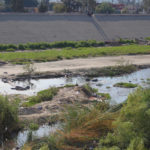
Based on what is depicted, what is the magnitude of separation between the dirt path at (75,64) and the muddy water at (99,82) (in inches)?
96.4

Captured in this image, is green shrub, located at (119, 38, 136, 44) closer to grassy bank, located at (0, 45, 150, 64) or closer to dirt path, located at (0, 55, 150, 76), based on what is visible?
grassy bank, located at (0, 45, 150, 64)

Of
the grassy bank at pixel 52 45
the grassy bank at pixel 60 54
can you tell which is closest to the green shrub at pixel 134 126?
the grassy bank at pixel 60 54

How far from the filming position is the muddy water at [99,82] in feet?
59.3

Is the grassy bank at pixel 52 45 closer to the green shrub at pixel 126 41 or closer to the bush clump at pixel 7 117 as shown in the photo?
the green shrub at pixel 126 41

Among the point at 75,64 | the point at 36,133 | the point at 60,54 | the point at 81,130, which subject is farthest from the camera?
the point at 60,54

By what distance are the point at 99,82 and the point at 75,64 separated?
238 inches

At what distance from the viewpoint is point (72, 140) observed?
954 cm

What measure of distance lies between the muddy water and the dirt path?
8.03ft

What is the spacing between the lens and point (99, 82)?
20.8 metres

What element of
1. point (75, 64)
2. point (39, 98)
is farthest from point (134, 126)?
point (75, 64)

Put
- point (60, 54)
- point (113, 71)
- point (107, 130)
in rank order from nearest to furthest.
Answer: point (107, 130)
point (113, 71)
point (60, 54)

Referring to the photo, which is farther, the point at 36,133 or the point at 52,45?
the point at 52,45

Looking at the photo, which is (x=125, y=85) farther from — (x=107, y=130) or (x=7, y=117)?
(x=107, y=130)

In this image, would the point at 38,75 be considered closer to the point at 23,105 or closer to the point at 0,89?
the point at 0,89
